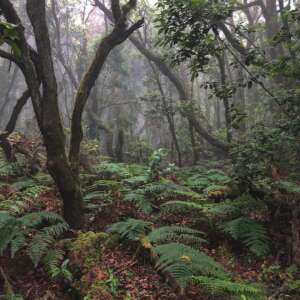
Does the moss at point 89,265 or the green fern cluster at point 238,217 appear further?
the green fern cluster at point 238,217

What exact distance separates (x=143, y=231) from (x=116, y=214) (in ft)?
3.85

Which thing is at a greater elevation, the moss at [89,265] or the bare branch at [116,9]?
the bare branch at [116,9]

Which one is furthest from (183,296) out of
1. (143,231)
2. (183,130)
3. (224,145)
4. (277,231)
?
(183,130)

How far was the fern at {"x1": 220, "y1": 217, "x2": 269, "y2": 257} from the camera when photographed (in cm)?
523

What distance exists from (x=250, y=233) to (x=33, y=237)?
294 cm

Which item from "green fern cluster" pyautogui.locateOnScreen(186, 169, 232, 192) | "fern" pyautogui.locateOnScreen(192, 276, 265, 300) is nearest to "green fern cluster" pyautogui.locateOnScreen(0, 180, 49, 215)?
"green fern cluster" pyautogui.locateOnScreen(186, 169, 232, 192)

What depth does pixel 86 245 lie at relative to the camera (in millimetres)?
5461

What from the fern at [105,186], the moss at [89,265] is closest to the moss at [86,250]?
the moss at [89,265]

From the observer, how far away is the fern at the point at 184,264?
426 cm

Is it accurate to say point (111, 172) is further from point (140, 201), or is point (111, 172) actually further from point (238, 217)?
point (238, 217)

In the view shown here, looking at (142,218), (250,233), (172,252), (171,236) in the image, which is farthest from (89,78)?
(250,233)

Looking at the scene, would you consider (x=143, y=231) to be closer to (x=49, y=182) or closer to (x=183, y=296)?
(x=183, y=296)

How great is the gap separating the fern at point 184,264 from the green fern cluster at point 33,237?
143cm

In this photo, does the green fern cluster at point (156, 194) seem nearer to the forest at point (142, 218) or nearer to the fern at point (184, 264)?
the forest at point (142, 218)
